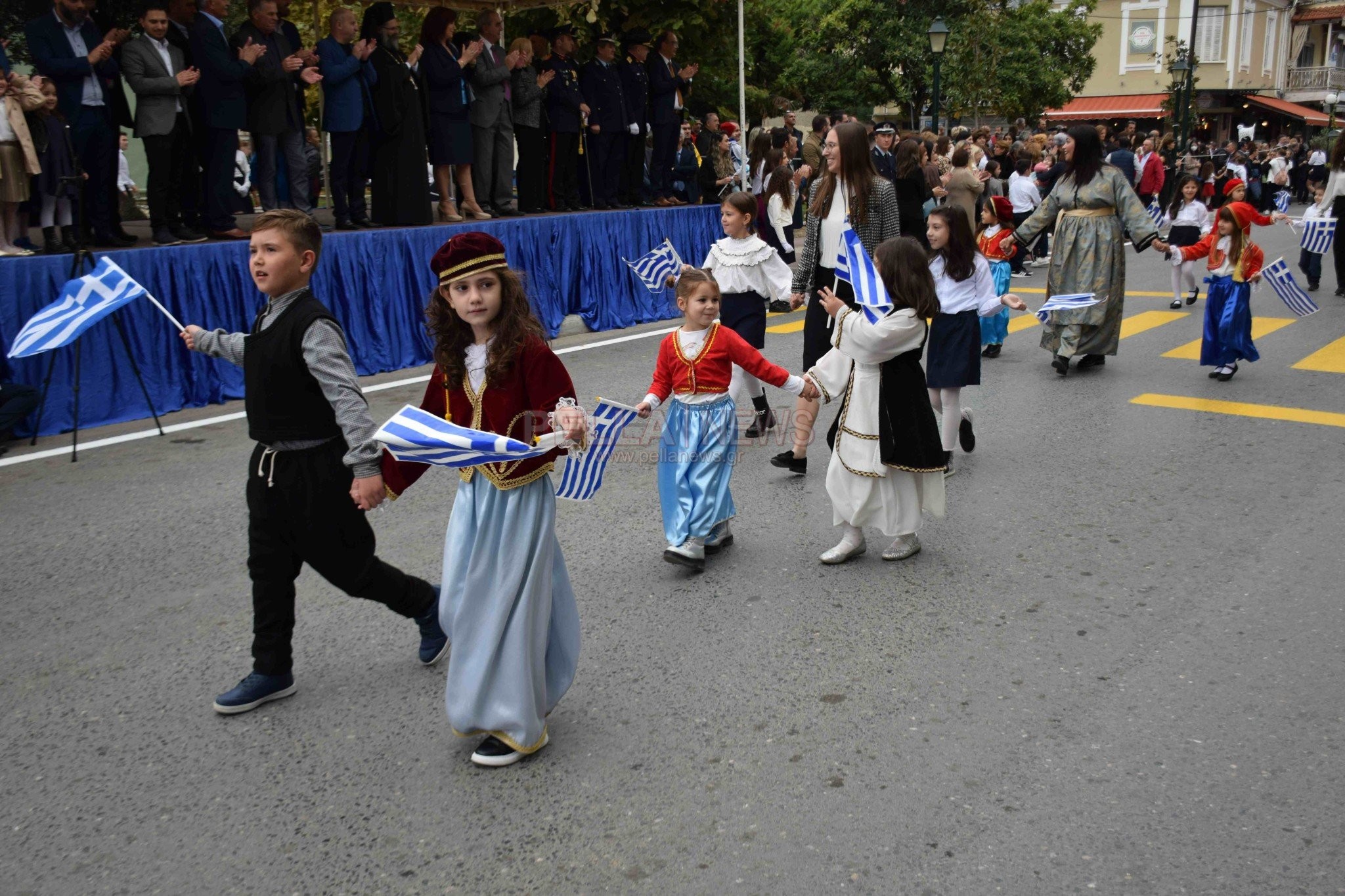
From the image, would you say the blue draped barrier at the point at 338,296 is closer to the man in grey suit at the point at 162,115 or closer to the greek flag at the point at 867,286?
the man in grey suit at the point at 162,115

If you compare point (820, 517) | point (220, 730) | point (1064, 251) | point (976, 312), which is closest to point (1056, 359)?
point (1064, 251)

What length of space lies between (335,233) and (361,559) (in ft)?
20.3

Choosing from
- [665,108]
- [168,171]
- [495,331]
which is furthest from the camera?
[665,108]

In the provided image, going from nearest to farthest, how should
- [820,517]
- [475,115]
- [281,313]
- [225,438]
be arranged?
[281,313] → [820,517] → [225,438] → [475,115]

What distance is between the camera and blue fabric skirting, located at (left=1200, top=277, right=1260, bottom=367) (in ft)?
28.1

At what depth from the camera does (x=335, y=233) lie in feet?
30.7

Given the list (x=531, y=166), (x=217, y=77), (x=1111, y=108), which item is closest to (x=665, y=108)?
(x=531, y=166)

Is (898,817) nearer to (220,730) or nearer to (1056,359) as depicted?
(220,730)

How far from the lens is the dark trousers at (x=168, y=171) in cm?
899

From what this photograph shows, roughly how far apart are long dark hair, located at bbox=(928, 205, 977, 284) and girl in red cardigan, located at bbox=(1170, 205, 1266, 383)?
10.3 ft

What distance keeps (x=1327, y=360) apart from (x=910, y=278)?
6.23 meters

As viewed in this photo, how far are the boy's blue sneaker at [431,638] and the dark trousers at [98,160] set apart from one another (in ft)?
21.0

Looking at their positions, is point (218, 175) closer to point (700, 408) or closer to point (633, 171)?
point (700, 408)

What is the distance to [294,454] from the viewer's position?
370 centimetres
